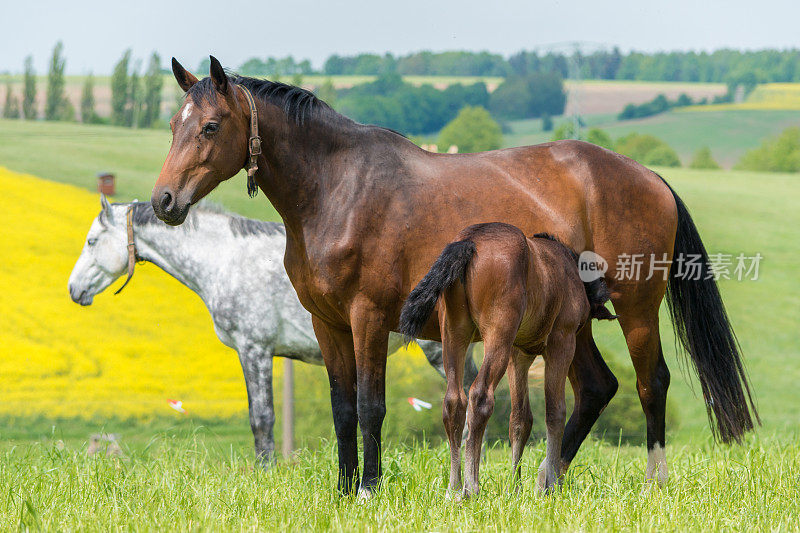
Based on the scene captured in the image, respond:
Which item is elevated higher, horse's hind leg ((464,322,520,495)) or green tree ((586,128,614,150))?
green tree ((586,128,614,150))

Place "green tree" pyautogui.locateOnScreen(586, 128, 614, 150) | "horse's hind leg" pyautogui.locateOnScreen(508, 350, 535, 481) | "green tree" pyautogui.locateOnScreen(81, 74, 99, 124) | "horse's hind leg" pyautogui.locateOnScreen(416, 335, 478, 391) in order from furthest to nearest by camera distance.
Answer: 1. "green tree" pyautogui.locateOnScreen(586, 128, 614, 150)
2. "green tree" pyautogui.locateOnScreen(81, 74, 99, 124)
3. "horse's hind leg" pyautogui.locateOnScreen(416, 335, 478, 391)
4. "horse's hind leg" pyautogui.locateOnScreen(508, 350, 535, 481)

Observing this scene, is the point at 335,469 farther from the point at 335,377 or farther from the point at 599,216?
the point at 599,216

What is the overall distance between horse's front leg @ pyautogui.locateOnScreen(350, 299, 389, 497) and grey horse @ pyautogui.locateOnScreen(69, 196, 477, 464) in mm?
2417

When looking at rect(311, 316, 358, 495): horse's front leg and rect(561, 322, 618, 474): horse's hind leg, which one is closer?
rect(311, 316, 358, 495): horse's front leg

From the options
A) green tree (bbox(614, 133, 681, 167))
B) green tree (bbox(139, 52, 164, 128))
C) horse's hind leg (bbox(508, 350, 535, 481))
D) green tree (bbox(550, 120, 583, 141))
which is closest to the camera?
horse's hind leg (bbox(508, 350, 535, 481))

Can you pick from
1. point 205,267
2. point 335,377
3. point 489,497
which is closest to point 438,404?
point 205,267

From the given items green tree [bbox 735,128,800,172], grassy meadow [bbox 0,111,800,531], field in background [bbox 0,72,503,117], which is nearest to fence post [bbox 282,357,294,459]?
grassy meadow [bbox 0,111,800,531]

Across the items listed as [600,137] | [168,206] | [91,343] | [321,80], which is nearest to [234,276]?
[168,206]

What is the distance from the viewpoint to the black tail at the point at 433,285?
363 centimetres

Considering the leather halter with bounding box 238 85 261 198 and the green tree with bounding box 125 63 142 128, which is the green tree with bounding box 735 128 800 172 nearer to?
the green tree with bounding box 125 63 142 128

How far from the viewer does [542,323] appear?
401 centimetres

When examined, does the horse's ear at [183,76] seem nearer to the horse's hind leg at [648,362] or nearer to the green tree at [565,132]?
the horse's hind leg at [648,362]

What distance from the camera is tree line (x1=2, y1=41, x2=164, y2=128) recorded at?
16.4m

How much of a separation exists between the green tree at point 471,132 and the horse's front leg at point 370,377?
13.3 metres
